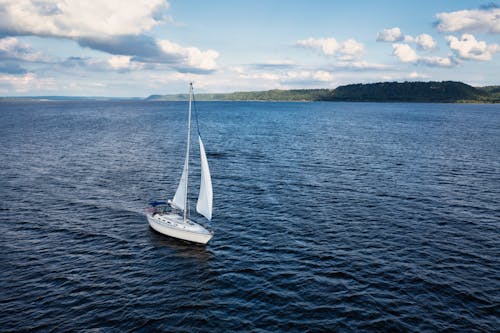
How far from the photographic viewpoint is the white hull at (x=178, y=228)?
135ft

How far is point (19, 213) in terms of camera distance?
4978cm

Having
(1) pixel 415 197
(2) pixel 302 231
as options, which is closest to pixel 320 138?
(1) pixel 415 197

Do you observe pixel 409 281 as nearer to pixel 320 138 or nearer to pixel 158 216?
pixel 158 216

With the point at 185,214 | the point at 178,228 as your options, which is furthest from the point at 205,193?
the point at 178,228

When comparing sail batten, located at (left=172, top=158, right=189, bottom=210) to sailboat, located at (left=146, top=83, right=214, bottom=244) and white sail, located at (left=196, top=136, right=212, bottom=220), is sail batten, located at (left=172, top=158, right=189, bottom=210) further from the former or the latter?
white sail, located at (left=196, top=136, right=212, bottom=220)

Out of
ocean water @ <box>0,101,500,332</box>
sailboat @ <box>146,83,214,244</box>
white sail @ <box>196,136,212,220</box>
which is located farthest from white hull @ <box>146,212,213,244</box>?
white sail @ <box>196,136,212,220</box>

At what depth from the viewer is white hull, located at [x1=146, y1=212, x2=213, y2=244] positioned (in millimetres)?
41062

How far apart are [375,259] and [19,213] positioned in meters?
47.7

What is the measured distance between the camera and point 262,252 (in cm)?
3950

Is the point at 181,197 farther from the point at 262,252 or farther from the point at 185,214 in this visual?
the point at 262,252

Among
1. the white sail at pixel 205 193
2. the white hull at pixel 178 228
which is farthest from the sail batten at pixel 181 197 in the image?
the white sail at pixel 205 193

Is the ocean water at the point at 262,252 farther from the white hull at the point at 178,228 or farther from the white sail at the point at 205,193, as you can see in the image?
the white sail at the point at 205,193

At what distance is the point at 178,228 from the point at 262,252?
10667mm

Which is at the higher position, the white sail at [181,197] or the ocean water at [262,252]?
the white sail at [181,197]
